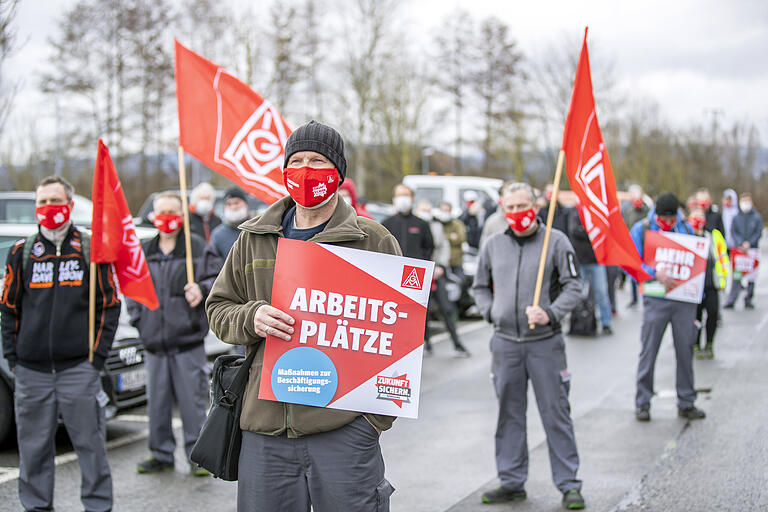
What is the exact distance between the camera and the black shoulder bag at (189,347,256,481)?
123 inches

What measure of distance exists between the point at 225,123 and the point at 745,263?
11.9 metres

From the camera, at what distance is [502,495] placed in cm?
530

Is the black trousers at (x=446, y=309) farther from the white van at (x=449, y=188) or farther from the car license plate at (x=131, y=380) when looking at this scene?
the white van at (x=449, y=188)

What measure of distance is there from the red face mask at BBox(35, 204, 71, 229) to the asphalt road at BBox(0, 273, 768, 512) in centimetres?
189

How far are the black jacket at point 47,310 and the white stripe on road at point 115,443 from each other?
158 centimetres

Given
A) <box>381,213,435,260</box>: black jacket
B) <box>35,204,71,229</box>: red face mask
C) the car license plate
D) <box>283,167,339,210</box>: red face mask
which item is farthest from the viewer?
<box>381,213,435,260</box>: black jacket

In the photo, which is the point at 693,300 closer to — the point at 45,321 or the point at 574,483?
the point at 574,483

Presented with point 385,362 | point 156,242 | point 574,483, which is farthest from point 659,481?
point 156,242

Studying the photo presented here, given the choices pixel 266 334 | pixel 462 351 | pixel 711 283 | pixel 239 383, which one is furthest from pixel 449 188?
pixel 266 334

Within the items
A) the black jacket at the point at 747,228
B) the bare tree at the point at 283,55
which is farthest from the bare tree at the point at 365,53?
the black jacket at the point at 747,228

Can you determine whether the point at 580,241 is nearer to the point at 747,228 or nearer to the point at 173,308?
the point at 747,228

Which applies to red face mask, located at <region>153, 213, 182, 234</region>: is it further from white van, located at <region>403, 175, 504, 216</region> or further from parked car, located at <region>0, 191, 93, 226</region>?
white van, located at <region>403, 175, 504, 216</region>

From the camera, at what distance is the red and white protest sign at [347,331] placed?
3.04 metres

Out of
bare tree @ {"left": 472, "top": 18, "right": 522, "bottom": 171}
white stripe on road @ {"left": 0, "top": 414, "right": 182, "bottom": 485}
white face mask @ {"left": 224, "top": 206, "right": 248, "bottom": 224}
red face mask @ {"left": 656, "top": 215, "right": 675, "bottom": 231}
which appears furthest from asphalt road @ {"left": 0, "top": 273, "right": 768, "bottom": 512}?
bare tree @ {"left": 472, "top": 18, "right": 522, "bottom": 171}
